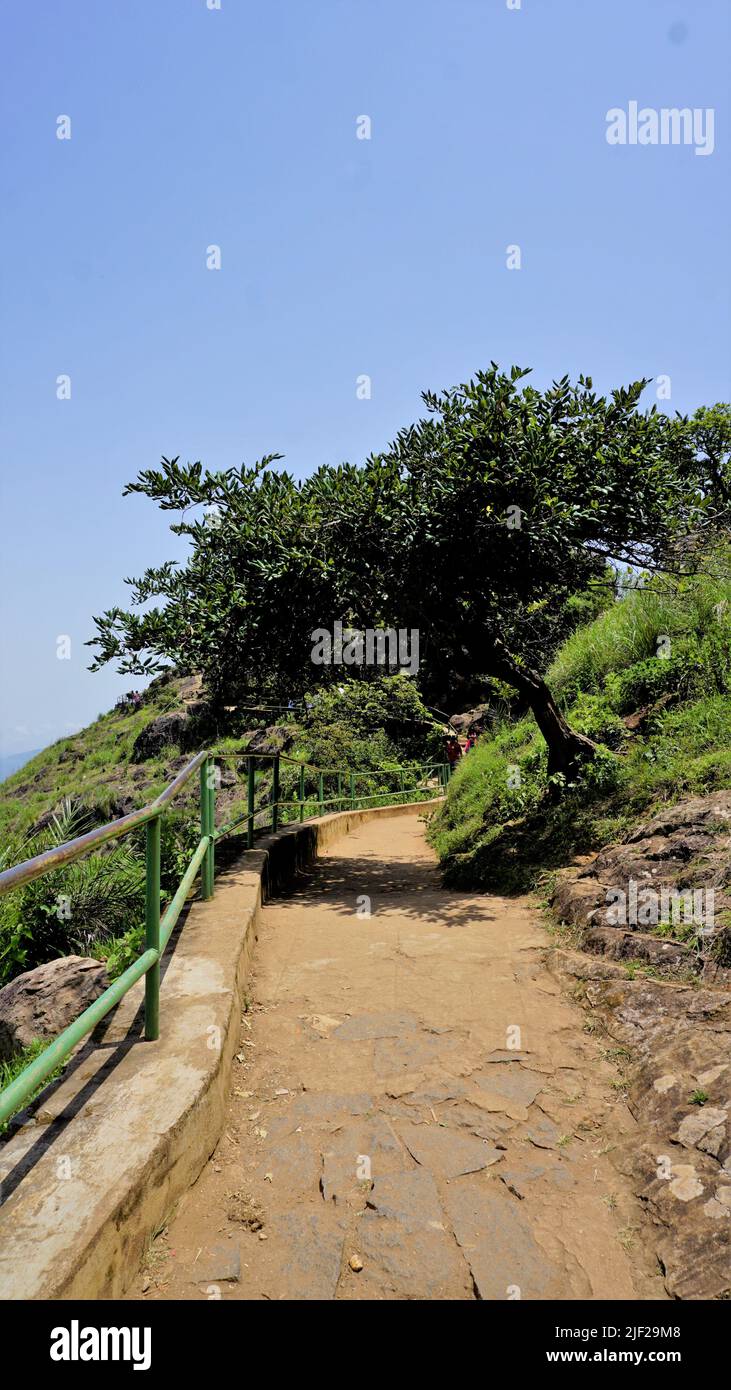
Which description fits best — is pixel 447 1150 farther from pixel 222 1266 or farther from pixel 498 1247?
pixel 222 1266

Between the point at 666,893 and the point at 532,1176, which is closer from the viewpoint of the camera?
the point at 532,1176

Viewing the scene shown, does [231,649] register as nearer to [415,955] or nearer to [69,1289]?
[415,955]

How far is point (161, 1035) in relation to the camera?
308 cm

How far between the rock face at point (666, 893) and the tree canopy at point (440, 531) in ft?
8.53

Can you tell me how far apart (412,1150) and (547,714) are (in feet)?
21.1

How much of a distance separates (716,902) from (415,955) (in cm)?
199

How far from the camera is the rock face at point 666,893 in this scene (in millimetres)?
4141

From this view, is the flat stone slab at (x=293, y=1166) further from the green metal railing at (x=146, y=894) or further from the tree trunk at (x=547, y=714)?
the tree trunk at (x=547, y=714)

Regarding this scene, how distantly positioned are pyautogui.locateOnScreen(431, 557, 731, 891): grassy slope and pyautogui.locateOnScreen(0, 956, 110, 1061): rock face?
169 inches

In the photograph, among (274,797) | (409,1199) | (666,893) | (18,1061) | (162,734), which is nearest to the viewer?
(409,1199)

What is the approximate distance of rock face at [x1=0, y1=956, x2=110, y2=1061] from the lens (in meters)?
4.08

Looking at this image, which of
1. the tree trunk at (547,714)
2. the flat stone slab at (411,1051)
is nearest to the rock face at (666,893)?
the flat stone slab at (411,1051)

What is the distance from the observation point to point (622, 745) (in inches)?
328
